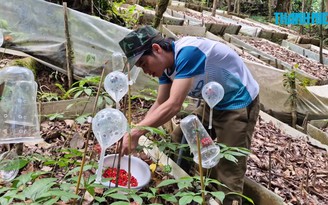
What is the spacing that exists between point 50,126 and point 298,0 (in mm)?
27614

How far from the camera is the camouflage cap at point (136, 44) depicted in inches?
89.7

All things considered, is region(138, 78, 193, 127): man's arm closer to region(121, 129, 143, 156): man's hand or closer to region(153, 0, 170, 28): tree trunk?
region(121, 129, 143, 156): man's hand

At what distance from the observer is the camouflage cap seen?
2277 mm

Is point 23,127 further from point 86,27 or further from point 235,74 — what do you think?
point 86,27

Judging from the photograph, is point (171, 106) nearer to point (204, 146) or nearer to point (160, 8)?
point (204, 146)

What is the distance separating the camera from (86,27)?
515 cm

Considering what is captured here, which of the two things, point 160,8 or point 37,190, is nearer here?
point 37,190

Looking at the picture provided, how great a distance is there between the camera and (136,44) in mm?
2277

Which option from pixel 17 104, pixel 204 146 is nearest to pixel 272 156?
pixel 204 146

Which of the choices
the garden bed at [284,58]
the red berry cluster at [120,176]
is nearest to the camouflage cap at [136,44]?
the red berry cluster at [120,176]

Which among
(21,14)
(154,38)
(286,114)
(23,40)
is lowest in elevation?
(286,114)

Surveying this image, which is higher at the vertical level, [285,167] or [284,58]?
[285,167]

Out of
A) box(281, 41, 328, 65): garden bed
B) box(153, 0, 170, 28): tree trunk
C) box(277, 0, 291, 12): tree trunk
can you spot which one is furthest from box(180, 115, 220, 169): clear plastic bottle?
box(277, 0, 291, 12): tree trunk

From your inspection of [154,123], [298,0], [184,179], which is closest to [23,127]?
[154,123]
